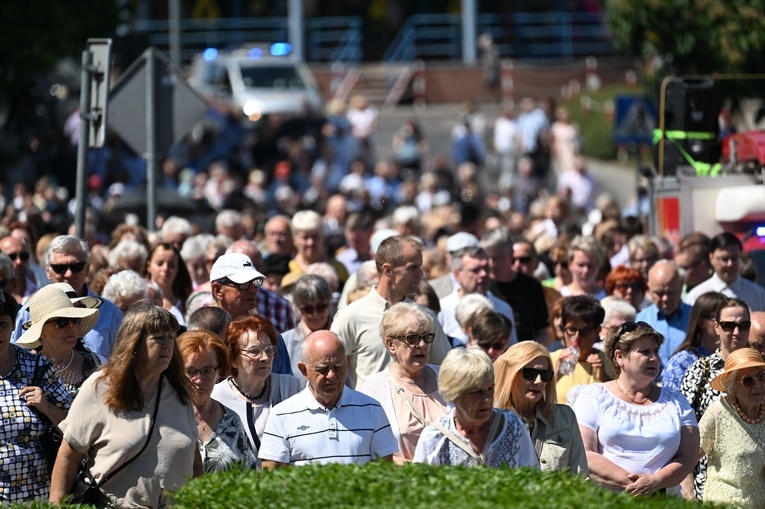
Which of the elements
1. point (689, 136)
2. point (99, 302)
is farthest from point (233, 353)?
point (689, 136)

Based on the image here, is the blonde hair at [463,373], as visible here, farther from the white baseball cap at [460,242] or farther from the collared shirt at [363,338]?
the white baseball cap at [460,242]

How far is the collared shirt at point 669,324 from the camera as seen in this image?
1062 cm

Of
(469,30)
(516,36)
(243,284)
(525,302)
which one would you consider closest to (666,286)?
(525,302)

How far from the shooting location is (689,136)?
49.7 ft

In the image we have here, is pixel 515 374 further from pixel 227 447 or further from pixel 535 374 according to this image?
pixel 227 447

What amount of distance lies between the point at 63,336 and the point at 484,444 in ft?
7.33

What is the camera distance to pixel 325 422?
24.7ft

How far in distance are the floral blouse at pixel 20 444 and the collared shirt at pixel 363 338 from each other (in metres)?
2.27

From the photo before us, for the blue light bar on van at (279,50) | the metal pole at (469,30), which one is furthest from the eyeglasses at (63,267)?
the metal pole at (469,30)

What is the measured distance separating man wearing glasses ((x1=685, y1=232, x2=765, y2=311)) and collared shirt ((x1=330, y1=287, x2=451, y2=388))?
3101 millimetres

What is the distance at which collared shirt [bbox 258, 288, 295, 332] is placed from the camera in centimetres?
1044

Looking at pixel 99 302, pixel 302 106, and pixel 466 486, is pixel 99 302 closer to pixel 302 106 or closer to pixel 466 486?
pixel 466 486

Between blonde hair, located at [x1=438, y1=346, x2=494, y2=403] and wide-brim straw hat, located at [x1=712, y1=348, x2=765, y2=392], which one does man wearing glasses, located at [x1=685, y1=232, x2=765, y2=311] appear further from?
blonde hair, located at [x1=438, y1=346, x2=494, y2=403]

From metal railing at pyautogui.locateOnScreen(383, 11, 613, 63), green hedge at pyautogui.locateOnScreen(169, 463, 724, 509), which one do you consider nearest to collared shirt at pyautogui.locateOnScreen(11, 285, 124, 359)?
green hedge at pyautogui.locateOnScreen(169, 463, 724, 509)
